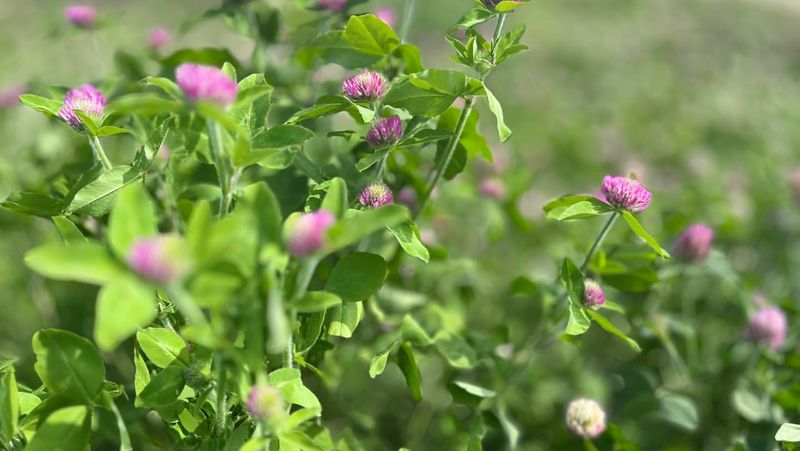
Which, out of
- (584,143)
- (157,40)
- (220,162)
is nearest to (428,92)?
(220,162)

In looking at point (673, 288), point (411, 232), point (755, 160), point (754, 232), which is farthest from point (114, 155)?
point (755, 160)

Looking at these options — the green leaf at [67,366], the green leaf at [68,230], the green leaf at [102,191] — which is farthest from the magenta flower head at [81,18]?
the green leaf at [67,366]

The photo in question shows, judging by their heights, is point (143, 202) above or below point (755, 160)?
above

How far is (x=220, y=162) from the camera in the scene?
2.98ft

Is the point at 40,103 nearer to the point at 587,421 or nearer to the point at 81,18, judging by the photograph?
the point at 81,18

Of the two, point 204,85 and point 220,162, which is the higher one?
point 204,85

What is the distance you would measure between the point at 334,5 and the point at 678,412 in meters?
1.16

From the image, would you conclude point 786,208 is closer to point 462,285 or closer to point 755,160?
point 755,160

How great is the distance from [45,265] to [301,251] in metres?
0.25

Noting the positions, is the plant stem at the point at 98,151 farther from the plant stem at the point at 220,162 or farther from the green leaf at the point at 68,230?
the plant stem at the point at 220,162

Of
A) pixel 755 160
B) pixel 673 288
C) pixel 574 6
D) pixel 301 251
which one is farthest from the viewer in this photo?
pixel 574 6

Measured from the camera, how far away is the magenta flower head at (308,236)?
745 millimetres

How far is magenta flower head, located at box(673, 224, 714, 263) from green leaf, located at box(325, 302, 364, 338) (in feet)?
2.92

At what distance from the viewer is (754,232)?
2.26 meters
